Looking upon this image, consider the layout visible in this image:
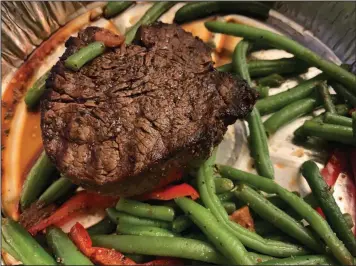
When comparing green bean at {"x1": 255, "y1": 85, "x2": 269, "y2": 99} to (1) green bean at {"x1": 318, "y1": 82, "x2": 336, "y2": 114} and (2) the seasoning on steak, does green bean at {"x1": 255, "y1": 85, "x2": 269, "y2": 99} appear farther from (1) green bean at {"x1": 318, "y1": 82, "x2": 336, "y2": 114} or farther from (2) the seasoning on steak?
(2) the seasoning on steak

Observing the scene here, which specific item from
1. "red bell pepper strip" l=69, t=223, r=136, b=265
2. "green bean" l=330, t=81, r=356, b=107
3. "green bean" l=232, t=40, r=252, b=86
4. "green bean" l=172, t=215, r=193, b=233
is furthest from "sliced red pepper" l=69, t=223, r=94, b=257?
"green bean" l=330, t=81, r=356, b=107

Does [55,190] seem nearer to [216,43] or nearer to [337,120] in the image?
[216,43]

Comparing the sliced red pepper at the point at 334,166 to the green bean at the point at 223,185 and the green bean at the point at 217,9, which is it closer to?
the green bean at the point at 223,185

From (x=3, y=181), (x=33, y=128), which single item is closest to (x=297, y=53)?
(x=33, y=128)

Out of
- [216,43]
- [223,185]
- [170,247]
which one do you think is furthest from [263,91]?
[170,247]

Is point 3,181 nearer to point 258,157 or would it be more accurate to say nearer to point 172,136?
point 172,136

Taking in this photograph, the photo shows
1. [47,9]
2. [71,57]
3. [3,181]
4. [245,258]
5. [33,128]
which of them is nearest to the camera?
[245,258]
